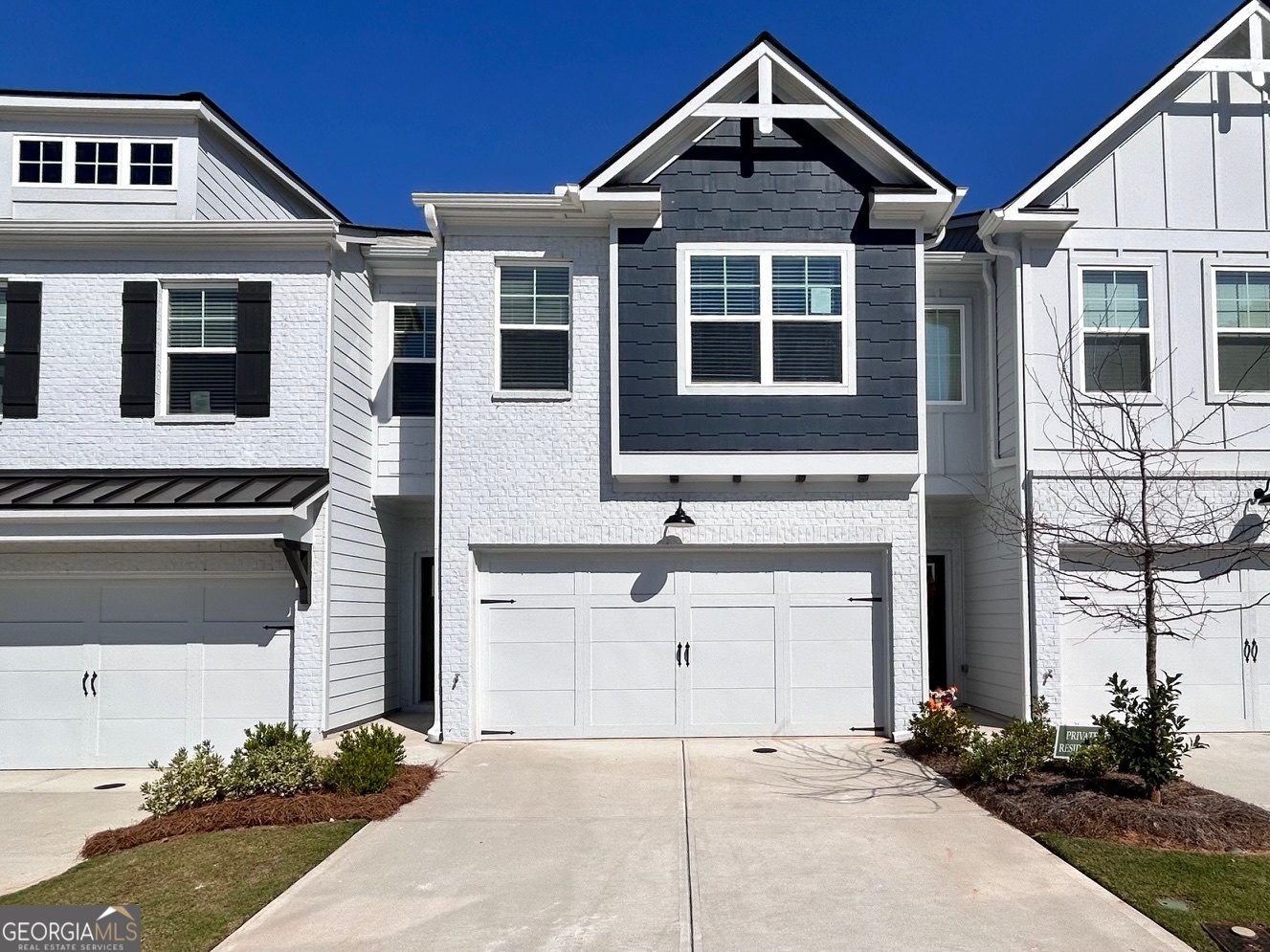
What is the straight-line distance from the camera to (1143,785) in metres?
8.42

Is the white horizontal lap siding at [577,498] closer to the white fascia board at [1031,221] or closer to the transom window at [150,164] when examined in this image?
the white fascia board at [1031,221]

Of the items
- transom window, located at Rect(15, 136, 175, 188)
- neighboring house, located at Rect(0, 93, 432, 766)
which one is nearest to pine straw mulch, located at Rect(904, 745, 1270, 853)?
neighboring house, located at Rect(0, 93, 432, 766)

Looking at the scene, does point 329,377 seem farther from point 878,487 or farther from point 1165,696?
point 1165,696

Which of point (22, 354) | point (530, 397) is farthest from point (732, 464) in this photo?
point (22, 354)

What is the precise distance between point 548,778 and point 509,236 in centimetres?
609

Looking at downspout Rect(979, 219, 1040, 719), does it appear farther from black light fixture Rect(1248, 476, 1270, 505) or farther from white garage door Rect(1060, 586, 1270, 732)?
black light fixture Rect(1248, 476, 1270, 505)

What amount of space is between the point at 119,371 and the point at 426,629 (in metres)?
5.28

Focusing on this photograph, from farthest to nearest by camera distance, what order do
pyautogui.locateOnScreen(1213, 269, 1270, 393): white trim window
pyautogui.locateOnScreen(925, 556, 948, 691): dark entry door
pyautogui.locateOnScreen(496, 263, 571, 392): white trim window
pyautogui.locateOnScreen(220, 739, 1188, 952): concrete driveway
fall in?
pyautogui.locateOnScreen(925, 556, 948, 691): dark entry door, pyautogui.locateOnScreen(1213, 269, 1270, 393): white trim window, pyautogui.locateOnScreen(496, 263, 571, 392): white trim window, pyautogui.locateOnScreen(220, 739, 1188, 952): concrete driveway

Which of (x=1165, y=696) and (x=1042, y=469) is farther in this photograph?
(x=1042, y=469)

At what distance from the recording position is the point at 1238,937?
225 inches

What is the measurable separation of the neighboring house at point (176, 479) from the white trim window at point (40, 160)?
136 centimetres

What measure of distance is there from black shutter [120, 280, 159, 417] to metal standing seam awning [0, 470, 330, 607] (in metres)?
0.80

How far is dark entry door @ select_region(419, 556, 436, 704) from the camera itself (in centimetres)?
1475

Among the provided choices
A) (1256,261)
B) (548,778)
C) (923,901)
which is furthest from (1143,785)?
(1256,261)
